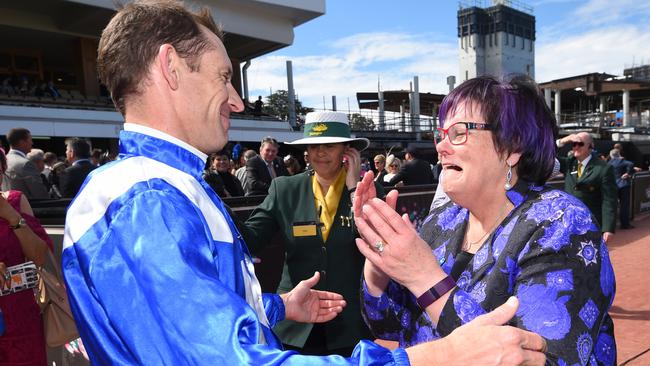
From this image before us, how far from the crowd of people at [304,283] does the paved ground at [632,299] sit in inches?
130

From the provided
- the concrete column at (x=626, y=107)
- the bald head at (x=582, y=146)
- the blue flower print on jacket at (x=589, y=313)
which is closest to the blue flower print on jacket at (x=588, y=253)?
the blue flower print on jacket at (x=589, y=313)

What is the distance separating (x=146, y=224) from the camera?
902 millimetres

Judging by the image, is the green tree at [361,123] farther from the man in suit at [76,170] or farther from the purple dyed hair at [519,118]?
the purple dyed hair at [519,118]

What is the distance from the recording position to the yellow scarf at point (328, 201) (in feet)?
9.22

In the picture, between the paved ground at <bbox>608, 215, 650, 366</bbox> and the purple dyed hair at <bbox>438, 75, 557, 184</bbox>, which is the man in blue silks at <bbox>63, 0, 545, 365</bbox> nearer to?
the purple dyed hair at <bbox>438, 75, 557, 184</bbox>

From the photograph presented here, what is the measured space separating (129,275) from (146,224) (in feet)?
0.34

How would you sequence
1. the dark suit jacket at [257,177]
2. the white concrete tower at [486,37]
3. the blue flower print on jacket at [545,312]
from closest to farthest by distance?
1. the blue flower print on jacket at [545,312]
2. the dark suit jacket at [257,177]
3. the white concrete tower at [486,37]

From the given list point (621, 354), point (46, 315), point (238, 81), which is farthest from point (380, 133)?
point (46, 315)

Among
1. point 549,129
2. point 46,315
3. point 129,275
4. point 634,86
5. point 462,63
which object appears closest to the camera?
point 129,275

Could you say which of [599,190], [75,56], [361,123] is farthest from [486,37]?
[599,190]

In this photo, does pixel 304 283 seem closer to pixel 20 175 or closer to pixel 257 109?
pixel 20 175

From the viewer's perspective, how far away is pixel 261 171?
6.77m

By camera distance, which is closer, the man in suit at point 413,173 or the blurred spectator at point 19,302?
the blurred spectator at point 19,302

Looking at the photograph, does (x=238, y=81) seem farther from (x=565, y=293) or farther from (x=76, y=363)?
(x=565, y=293)
